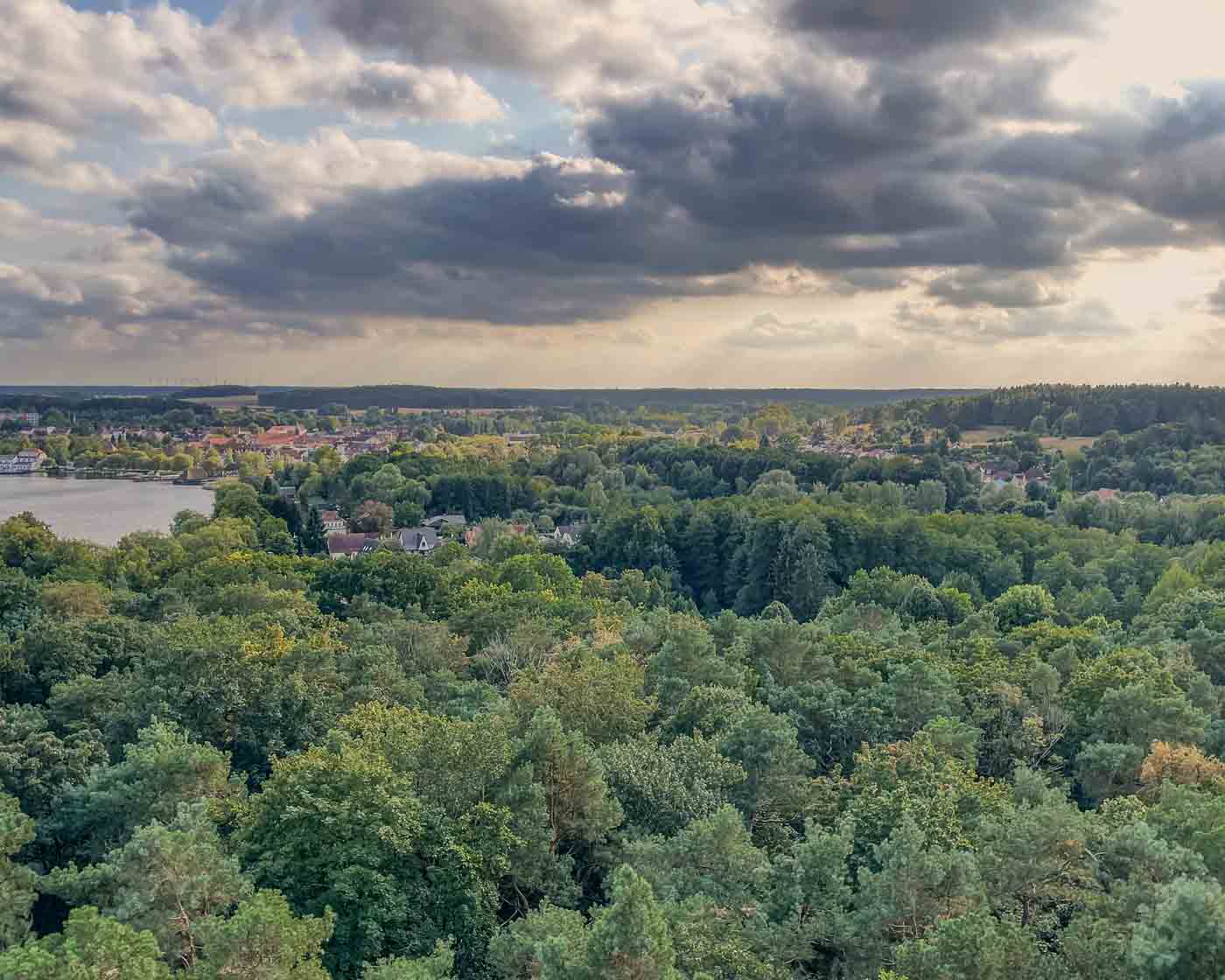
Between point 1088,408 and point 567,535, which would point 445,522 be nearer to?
point 567,535

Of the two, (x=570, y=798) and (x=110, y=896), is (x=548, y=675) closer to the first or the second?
(x=570, y=798)

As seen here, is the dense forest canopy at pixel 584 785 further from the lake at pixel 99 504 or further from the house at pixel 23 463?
the house at pixel 23 463

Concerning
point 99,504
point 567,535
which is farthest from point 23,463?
point 567,535

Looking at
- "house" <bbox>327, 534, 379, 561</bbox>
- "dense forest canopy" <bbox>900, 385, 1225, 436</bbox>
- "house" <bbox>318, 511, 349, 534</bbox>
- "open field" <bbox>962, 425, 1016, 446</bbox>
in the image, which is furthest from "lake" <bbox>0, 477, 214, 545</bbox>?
"dense forest canopy" <bbox>900, 385, 1225, 436</bbox>

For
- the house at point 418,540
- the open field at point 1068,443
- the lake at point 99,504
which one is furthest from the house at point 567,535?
the open field at point 1068,443

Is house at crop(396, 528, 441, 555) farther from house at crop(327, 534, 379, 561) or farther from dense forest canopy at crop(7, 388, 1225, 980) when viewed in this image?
dense forest canopy at crop(7, 388, 1225, 980)
